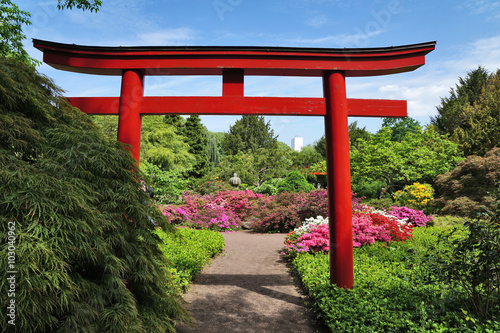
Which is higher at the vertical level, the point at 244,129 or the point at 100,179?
the point at 244,129

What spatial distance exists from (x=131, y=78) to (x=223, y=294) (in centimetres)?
363

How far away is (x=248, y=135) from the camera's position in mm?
34656

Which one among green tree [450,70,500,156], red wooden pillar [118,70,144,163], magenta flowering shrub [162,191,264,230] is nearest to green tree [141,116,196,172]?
magenta flowering shrub [162,191,264,230]

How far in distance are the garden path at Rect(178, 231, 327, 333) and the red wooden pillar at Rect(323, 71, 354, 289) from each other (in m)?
0.79

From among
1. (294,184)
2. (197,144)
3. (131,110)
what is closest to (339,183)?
(131,110)

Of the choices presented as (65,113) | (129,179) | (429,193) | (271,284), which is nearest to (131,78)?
(65,113)

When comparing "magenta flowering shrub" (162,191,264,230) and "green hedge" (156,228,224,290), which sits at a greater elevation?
"magenta flowering shrub" (162,191,264,230)

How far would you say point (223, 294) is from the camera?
5.10 meters

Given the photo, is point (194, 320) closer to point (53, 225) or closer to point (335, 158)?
point (53, 225)

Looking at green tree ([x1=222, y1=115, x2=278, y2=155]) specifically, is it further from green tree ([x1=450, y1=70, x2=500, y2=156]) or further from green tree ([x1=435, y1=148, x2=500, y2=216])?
green tree ([x1=435, y1=148, x2=500, y2=216])

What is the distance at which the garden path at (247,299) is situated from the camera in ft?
13.1

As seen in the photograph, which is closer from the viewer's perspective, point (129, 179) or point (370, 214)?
point (129, 179)

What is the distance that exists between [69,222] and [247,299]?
11.1 ft

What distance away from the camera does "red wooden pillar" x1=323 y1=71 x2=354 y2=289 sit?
14.3ft
